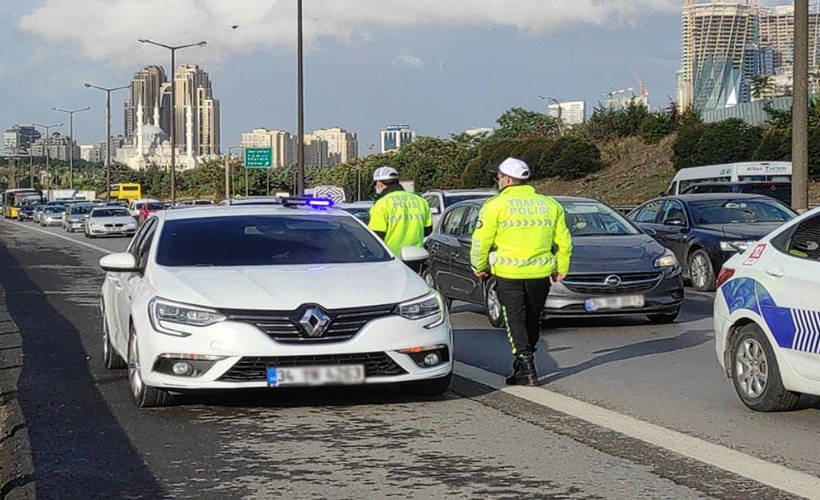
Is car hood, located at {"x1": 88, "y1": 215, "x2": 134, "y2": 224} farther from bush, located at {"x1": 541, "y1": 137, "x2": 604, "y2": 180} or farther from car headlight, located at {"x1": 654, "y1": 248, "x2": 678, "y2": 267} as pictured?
car headlight, located at {"x1": 654, "y1": 248, "x2": 678, "y2": 267}

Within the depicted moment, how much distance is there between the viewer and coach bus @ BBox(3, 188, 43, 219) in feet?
335

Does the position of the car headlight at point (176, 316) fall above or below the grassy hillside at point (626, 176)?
below

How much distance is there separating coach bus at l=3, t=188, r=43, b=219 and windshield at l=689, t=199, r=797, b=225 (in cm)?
8736

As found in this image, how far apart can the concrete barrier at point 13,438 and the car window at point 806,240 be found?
15.7 feet

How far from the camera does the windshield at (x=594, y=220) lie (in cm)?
1459

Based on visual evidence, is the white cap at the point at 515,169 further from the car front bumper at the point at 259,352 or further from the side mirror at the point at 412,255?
the car front bumper at the point at 259,352

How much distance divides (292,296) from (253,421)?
0.84m

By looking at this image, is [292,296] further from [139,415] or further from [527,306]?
[527,306]

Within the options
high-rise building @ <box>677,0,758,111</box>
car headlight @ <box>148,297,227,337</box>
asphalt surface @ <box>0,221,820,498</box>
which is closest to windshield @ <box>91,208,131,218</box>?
asphalt surface @ <box>0,221,820,498</box>

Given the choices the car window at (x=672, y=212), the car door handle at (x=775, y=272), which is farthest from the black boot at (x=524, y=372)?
the car window at (x=672, y=212)

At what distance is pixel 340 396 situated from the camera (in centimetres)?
897

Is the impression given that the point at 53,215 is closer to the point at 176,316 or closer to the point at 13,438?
the point at 176,316

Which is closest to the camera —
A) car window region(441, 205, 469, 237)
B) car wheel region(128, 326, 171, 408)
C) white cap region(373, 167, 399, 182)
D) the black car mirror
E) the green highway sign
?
car wheel region(128, 326, 171, 408)

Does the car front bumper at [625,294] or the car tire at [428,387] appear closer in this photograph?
the car tire at [428,387]
